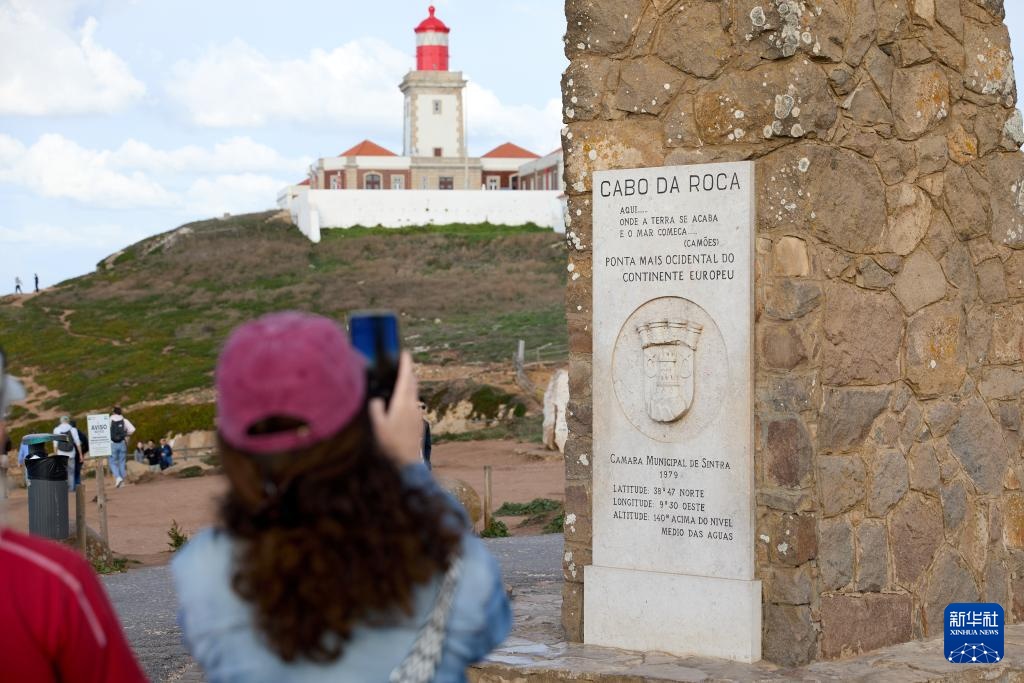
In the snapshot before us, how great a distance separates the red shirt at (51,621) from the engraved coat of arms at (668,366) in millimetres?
3886

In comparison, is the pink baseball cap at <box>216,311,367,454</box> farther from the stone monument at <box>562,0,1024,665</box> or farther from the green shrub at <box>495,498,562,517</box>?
the green shrub at <box>495,498,562,517</box>

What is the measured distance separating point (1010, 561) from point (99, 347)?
4424cm

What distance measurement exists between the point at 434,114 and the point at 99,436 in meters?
56.7

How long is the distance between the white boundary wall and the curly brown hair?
6049 cm

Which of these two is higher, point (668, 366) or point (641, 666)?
point (668, 366)

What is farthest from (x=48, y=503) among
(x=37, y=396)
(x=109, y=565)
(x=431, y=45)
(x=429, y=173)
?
(x=431, y=45)

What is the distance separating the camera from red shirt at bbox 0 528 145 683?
1.83 metres

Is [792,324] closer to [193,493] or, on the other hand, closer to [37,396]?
[193,493]

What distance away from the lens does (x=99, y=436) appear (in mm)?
15578

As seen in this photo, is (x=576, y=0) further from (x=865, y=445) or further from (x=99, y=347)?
(x=99, y=347)

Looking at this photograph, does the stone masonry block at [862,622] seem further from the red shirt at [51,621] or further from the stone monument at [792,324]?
the red shirt at [51,621]

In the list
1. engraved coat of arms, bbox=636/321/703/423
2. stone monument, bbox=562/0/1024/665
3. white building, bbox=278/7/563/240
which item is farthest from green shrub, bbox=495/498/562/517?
white building, bbox=278/7/563/240

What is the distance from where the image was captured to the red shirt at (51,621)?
1.83 metres

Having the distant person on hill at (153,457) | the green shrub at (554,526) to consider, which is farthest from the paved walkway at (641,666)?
the distant person on hill at (153,457)
